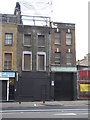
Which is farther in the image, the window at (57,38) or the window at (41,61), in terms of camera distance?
the window at (57,38)

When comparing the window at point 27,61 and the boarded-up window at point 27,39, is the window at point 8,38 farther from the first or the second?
the window at point 27,61

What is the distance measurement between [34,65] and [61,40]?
513cm

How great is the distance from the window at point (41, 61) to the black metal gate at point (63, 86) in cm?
208

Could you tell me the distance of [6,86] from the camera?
1324 inches

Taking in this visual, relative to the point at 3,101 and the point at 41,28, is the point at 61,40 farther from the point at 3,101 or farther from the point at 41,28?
the point at 3,101

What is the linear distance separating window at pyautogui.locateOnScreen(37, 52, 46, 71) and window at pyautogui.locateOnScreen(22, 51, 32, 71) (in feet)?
3.49

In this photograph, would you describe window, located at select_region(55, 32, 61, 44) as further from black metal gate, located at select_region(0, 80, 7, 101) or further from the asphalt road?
the asphalt road

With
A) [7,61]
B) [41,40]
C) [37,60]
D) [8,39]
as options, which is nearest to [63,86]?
[37,60]

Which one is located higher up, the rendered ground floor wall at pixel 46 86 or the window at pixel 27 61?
the window at pixel 27 61

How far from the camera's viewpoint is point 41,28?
35.6m

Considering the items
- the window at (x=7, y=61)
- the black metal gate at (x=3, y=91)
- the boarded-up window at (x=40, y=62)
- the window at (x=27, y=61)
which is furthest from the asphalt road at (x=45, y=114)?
the boarded-up window at (x=40, y=62)

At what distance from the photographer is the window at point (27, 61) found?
34594 mm

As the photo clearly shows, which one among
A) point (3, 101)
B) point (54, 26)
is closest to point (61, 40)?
point (54, 26)

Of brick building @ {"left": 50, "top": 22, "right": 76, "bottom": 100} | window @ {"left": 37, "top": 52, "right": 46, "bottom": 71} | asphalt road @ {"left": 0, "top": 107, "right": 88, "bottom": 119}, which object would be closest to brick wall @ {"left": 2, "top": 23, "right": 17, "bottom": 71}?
window @ {"left": 37, "top": 52, "right": 46, "bottom": 71}
